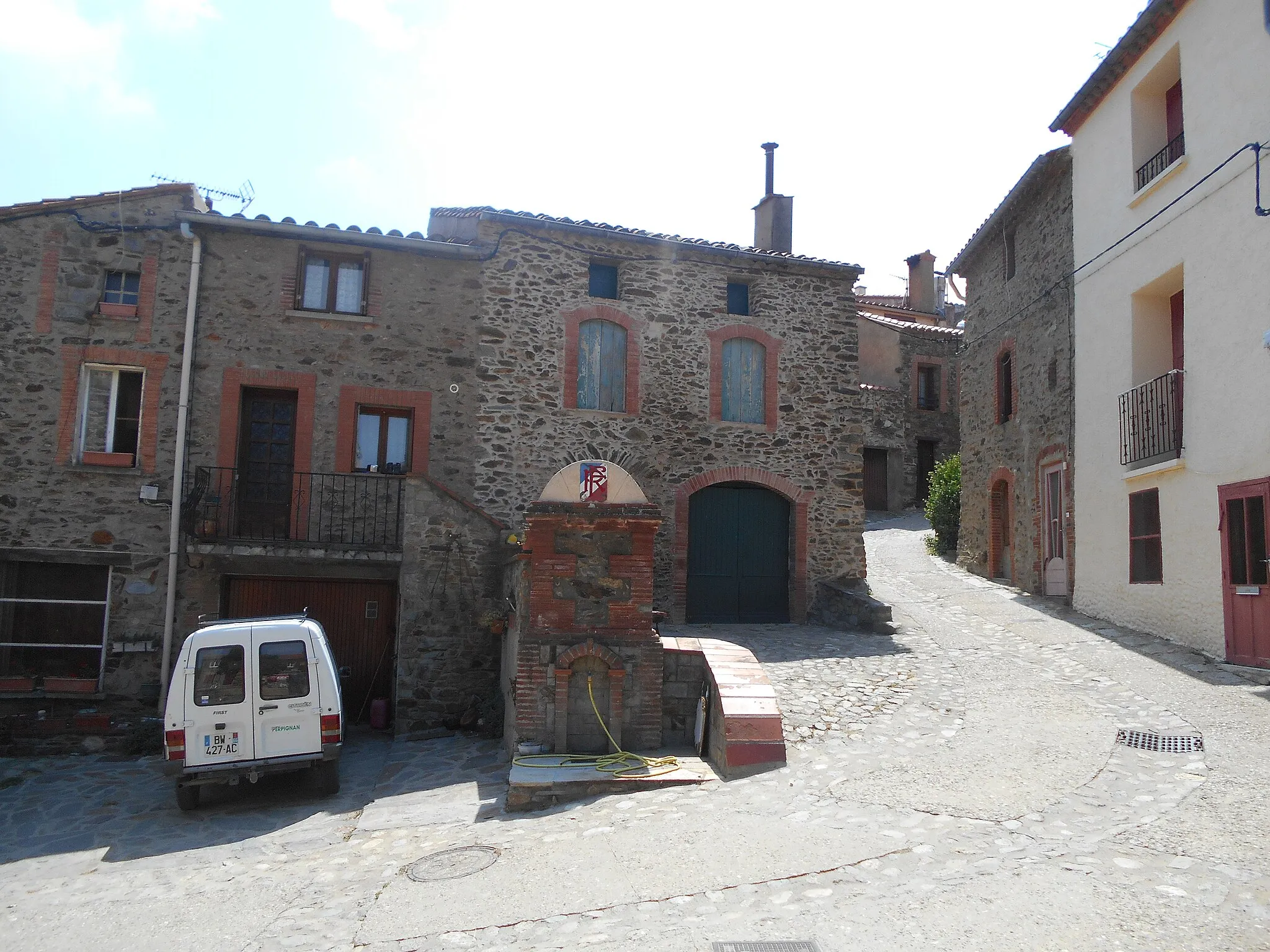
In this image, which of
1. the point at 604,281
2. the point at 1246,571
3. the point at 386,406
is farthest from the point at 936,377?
the point at 386,406

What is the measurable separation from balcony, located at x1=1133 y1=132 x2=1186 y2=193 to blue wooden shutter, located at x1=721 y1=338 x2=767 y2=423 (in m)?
5.76

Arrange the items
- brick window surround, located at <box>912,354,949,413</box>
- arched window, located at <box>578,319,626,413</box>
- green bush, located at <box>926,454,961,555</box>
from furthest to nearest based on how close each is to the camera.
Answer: brick window surround, located at <box>912,354,949,413</box>, green bush, located at <box>926,454,961,555</box>, arched window, located at <box>578,319,626,413</box>

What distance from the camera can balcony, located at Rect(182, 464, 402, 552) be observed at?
39.9ft

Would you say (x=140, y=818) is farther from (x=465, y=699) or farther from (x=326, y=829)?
(x=465, y=699)

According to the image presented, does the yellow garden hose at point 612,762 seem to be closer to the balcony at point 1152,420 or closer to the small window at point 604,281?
the balcony at point 1152,420

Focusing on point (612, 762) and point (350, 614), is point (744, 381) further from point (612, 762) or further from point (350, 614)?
point (612, 762)

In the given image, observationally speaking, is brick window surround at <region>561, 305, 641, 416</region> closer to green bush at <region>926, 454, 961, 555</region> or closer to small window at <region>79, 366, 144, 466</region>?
small window at <region>79, 366, 144, 466</region>

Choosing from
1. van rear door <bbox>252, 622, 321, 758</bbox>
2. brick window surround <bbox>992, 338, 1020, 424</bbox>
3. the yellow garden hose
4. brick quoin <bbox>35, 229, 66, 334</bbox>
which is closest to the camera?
the yellow garden hose

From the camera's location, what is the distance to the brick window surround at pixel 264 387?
→ 1247 centimetres

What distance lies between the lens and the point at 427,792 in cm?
836

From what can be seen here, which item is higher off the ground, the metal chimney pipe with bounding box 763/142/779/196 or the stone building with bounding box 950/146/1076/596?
the metal chimney pipe with bounding box 763/142/779/196

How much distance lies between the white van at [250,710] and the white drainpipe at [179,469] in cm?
360

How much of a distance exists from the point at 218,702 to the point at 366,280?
693 centimetres

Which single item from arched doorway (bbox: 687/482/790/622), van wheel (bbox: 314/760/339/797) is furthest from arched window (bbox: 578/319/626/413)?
van wheel (bbox: 314/760/339/797)
